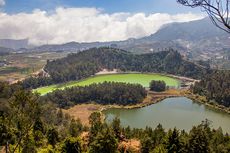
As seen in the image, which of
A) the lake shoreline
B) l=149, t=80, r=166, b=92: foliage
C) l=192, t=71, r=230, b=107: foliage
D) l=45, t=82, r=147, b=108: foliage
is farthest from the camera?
l=149, t=80, r=166, b=92: foliage

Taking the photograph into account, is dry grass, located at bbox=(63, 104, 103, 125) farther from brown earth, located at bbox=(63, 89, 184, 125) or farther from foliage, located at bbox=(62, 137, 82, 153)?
foliage, located at bbox=(62, 137, 82, 153)

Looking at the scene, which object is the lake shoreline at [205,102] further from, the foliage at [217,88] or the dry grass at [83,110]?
the dry grass at [83,110]

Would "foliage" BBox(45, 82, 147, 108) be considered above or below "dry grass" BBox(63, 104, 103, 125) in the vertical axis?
above

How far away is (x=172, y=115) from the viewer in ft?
389

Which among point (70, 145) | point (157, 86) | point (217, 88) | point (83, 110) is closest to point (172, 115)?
point (83, 110)

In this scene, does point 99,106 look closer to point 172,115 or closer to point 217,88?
point 172,115

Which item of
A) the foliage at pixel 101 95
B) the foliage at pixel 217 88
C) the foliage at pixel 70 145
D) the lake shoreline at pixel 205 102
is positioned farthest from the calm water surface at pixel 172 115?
the foliage at pixel 70 145

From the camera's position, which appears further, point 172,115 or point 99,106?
point 99,106

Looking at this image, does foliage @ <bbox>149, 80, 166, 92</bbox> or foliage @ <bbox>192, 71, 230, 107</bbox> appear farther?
foliage @ <bbox>149, 80, 166, 92</bbox>

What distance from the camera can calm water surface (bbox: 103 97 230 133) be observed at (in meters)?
105

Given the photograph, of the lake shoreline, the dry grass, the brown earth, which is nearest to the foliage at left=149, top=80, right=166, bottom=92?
the brown earth

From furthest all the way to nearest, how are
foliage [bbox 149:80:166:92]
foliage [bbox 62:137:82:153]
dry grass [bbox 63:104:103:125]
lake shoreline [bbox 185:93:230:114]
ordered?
1. foliage [bbox 149:80:166:92]
2. lake shoreline [bbox 185:93:230:114]
3. dry grass [bbox 63:104:103:125]
4. foliage [bbox 62:137:82:153]

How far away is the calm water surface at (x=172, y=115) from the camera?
105 metres

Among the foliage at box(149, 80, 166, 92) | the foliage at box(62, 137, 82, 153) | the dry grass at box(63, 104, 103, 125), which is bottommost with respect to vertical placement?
the dry grass at box(63, 104, 103, 125)
